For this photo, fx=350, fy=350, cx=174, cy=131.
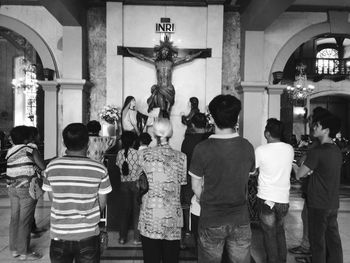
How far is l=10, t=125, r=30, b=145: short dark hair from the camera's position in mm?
3907

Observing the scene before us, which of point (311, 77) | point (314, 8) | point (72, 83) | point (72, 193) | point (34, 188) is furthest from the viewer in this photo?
point (311, 77)

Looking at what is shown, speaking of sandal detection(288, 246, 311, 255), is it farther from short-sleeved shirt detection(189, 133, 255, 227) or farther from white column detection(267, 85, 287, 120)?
white column detection(267, 85, 287, 120)

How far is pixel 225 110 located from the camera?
226 centimetres

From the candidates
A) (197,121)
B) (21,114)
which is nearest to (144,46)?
(197,121)

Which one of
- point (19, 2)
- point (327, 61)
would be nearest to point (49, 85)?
point (19, 2)

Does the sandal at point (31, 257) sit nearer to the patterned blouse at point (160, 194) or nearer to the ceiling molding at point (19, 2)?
the patterned blouse at point (160, 194)

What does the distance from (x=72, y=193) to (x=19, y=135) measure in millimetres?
1906

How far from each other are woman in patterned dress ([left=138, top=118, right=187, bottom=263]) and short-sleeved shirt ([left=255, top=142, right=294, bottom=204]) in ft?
3.20

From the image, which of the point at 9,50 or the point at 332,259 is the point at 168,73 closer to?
the point at 332,259

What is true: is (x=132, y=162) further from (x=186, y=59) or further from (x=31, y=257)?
(x=186, y=59)

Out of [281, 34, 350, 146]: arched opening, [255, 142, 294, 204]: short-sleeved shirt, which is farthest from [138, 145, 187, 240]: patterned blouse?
[281, 34, 350, 146]: arched opening

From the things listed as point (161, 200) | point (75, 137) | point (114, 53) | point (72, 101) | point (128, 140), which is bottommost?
point (161, 200)

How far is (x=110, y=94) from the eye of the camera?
27.7 feet

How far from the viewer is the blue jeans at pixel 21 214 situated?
3953mm
